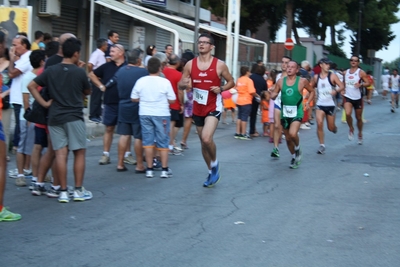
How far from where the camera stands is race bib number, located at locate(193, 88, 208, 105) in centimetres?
912

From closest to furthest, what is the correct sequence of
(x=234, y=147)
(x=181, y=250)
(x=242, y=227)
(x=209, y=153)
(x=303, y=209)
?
(x=181, y=250) < (x=242, y=227) < (x=303, y=209) < (x=209, y=153) < (x=234, y=147)

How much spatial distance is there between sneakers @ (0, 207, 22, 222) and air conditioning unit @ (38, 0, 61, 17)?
12.8m

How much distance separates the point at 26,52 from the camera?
938 cm

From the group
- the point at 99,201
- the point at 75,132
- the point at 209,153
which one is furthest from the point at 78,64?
the point at 209,153

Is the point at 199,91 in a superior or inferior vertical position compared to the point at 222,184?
superior

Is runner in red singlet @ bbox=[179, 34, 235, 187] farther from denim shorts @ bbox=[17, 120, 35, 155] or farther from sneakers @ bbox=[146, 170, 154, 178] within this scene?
denim shorts @ bbox=[17, 120, 35, 155]

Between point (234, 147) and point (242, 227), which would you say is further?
point (234, 147)

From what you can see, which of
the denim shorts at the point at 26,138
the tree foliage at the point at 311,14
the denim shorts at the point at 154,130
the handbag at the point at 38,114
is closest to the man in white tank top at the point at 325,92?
the denim shorts at the point at 154,130

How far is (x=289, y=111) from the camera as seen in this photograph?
1137 centimetres

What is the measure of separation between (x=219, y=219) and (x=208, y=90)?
97.8 inches

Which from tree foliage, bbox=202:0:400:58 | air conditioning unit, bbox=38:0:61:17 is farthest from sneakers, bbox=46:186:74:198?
tree foliage, bbox=202:0:400:58

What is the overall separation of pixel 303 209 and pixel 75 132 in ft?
9.13

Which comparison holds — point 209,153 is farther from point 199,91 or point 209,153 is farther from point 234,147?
point 234,147

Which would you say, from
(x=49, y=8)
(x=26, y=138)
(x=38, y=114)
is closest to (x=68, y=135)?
(x=38, y=114)
